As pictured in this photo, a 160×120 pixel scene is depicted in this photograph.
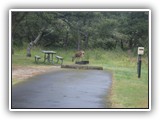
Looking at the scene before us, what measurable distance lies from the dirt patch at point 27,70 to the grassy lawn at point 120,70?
1.9 inches

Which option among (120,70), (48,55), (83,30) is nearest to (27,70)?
(48,55)

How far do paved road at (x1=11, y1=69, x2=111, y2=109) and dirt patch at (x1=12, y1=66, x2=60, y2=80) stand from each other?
2.2 inches

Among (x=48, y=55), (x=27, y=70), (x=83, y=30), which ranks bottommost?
(x=27, y=70)

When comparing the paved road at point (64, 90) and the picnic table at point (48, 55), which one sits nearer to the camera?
the paved road at point (64, 90)

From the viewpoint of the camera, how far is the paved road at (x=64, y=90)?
8875 millimetres

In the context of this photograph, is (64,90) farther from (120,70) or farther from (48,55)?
(120,70)

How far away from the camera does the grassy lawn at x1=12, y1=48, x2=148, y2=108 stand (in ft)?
29.2

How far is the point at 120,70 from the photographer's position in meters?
9.11

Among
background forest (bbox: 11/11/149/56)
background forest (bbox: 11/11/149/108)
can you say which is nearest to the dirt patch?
background forest (bbox: 11/11/149/108)

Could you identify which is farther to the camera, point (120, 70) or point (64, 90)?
point (120, 70)

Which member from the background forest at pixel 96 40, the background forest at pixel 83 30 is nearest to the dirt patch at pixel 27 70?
the background forest at pixel 96 40

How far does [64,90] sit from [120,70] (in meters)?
0.69

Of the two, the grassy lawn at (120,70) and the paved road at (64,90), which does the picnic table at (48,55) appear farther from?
the paved road at (64,90)
